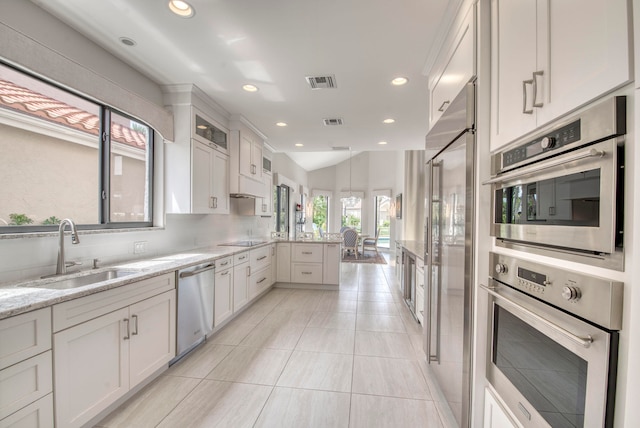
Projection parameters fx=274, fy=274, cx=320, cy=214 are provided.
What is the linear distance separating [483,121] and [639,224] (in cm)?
89

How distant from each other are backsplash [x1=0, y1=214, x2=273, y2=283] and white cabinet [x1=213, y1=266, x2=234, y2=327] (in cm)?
60

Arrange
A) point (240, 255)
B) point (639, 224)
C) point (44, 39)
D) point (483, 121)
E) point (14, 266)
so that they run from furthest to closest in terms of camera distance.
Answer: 1. point (240, 255)
2. point (44, 39)
3. point (14, 266)
4. point (483, 121)
5. point (639, 224)

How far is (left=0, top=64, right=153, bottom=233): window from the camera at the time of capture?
5.74 ft

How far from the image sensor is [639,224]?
2.01 ft

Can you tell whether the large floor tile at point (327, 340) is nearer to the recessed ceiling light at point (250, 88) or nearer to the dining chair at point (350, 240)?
the recessed ceiling light at point (250, 88)

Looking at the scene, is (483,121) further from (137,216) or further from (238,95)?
(137,216)

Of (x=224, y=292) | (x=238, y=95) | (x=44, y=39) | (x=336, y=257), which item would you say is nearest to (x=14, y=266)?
(x=44, y=39)

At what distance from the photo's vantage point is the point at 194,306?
2.51 m

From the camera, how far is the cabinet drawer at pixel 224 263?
2.91 m

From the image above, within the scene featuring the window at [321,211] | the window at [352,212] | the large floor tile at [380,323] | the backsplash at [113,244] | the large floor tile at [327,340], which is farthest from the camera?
the window at [321,211]

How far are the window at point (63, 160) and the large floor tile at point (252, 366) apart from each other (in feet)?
5.19

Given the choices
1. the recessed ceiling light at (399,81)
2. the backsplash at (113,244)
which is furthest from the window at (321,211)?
the recessed ceiling light at (399,81)

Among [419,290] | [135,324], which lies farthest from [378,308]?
[135,324]

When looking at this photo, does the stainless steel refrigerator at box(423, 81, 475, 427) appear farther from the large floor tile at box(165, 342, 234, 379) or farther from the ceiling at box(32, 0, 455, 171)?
the large floor tile at box(165, 342, 234, 379)
